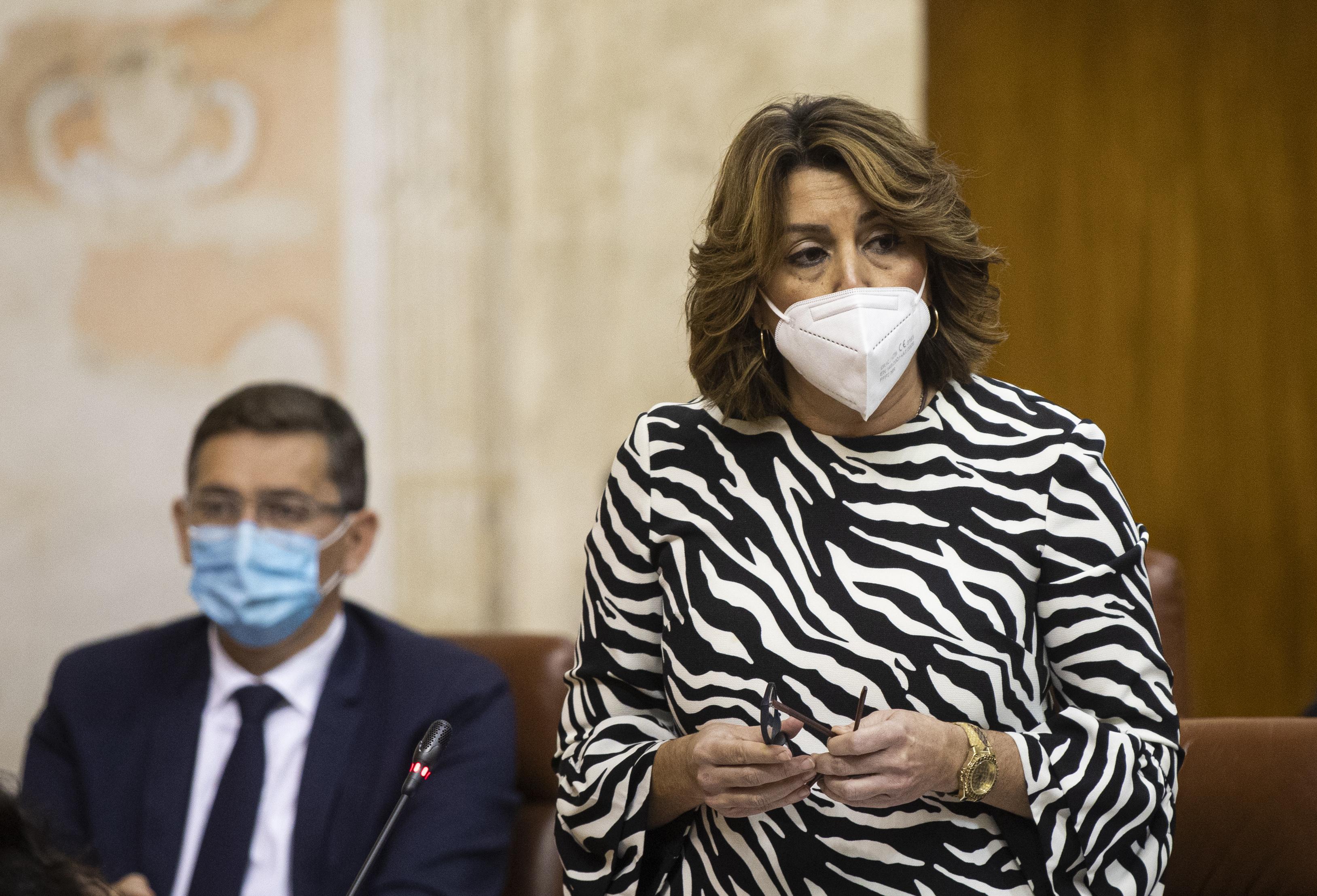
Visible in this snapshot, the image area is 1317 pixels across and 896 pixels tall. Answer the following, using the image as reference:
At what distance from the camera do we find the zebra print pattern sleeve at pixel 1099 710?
60.5 inches

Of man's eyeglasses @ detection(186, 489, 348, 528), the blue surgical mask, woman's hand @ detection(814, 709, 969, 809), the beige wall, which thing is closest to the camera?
woman's hand @ detection(814, 709, 969, 809)

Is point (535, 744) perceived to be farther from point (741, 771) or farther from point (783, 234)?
point (783, 234)

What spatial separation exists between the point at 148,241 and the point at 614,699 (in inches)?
110

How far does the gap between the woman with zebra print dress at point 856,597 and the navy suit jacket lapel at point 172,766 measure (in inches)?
41.7

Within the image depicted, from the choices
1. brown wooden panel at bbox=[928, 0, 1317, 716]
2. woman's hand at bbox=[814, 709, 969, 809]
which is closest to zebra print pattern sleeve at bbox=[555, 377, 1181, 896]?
woman's hand at bbox=[814, 709, 969, 809]

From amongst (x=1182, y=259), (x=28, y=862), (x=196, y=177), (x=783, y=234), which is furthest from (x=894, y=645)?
(x=196, y=177)

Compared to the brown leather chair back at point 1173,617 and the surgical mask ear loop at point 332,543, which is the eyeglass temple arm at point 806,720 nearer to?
the brown leather chair back at point 1173,617

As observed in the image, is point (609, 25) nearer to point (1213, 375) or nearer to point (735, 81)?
point (735, 81)

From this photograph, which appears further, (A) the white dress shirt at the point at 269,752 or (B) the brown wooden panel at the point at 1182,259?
(B) the brown wooden panel at the point at 1182,259

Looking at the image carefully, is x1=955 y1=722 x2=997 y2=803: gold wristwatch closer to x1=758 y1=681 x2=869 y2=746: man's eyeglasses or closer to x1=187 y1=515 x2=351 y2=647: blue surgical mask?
x1=758 y1=681 x2=869 y2=746: man's eyeglasses

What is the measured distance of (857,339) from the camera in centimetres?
161

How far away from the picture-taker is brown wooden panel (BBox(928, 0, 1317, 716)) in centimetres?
354

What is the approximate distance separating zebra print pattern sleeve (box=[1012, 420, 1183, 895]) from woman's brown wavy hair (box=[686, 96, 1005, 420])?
25 cm

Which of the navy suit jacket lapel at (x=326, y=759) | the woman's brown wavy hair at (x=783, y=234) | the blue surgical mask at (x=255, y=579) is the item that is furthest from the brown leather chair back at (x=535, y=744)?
the woman's brown wavy hair at (x=783, y=234)
